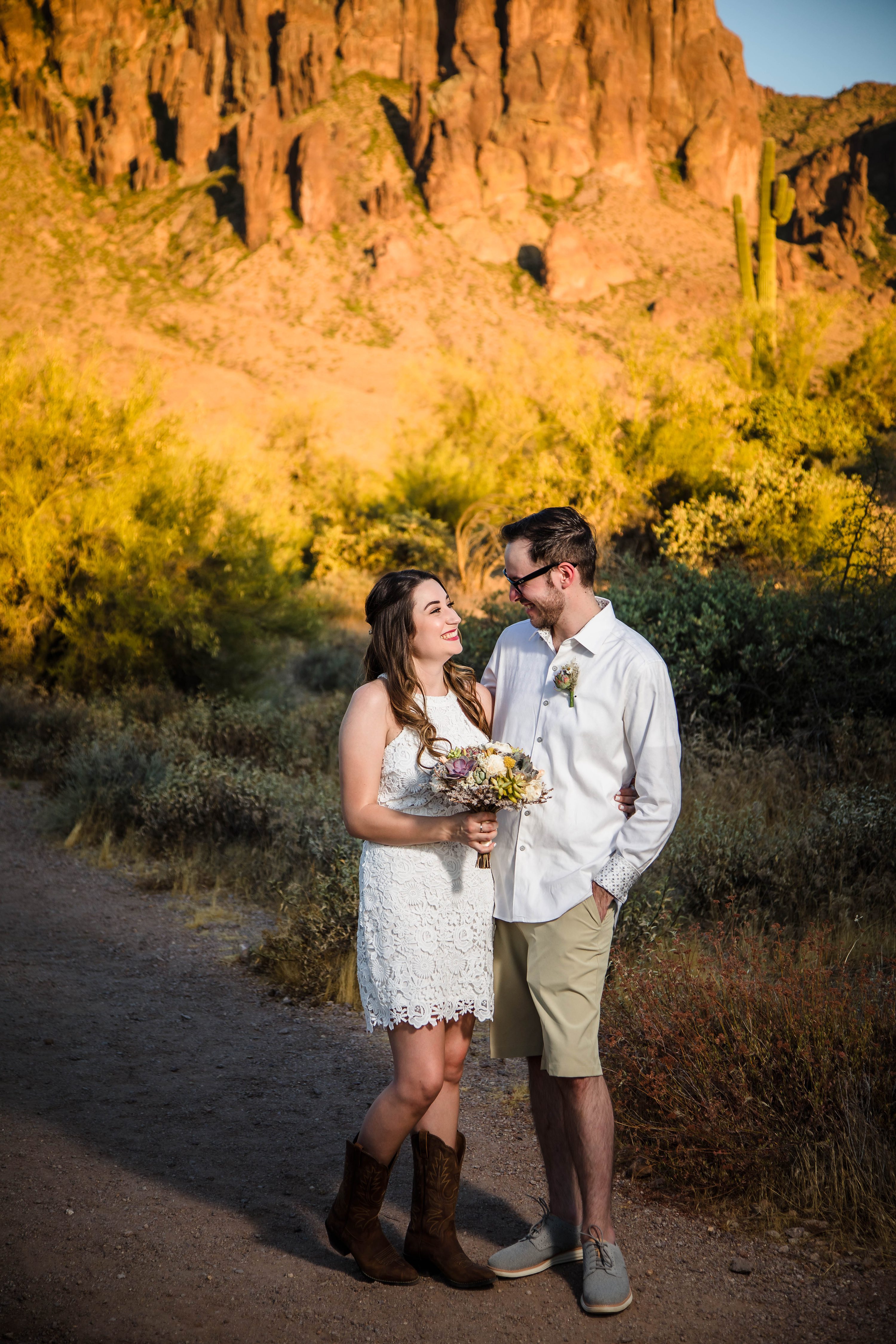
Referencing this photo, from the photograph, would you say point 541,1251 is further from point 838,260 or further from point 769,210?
point 838,260

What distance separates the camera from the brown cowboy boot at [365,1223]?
8.24ft

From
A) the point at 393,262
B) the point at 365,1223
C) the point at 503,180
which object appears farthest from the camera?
the point at 503,180

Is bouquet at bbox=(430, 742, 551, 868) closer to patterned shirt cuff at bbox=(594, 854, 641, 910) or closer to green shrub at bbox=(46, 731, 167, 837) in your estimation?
patterned shirt cuff at bbox=(594, 854, 641, 910)

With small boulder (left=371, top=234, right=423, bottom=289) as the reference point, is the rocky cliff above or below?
above

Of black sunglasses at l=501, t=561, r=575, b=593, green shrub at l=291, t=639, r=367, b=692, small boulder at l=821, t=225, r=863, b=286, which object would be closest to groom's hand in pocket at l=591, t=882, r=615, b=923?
black sunglasses at l=501, t=561, r=575, b=593

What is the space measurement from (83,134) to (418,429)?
68836 millimetres

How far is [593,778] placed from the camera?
251 cm

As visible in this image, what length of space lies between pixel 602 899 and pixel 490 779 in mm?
504

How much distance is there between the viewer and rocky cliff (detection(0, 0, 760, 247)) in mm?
64688

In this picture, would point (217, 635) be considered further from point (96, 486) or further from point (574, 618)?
point (574, 618)

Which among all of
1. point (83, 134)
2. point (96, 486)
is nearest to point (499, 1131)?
point (96, 486)

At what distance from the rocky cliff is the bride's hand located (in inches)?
2514

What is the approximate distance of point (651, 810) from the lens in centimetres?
243

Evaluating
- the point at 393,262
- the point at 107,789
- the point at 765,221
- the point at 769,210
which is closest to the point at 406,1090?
the point at 107,789
